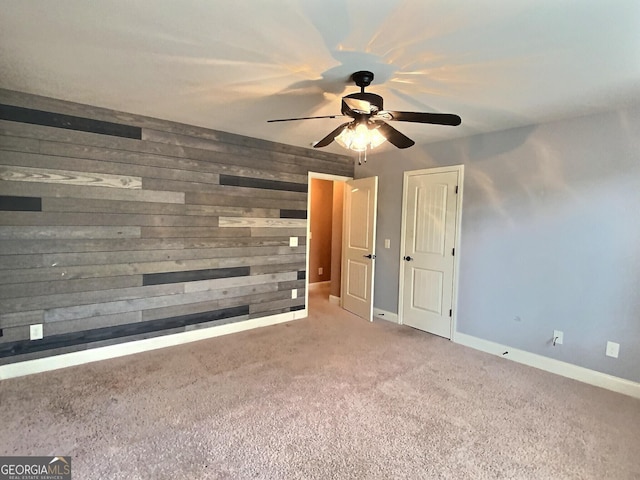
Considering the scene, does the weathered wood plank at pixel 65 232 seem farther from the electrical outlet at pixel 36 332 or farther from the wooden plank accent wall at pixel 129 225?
the electrical outlet at pixel 36 332

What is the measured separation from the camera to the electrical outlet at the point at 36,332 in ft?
9.46

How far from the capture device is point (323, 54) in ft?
6.56

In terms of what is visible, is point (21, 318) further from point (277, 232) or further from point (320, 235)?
point (320, 235)

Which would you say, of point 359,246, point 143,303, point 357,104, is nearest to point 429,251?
point 359,246

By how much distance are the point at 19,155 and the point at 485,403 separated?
4.19 m

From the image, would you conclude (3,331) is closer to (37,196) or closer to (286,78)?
(37,196)

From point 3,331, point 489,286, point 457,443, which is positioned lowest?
point 457,443

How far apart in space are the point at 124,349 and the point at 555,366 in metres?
4.10

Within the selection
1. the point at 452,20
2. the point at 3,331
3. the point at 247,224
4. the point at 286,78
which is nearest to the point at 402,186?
the point at 247,224

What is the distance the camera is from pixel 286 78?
2346 millimetres

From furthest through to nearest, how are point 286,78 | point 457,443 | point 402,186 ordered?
→ point 402,186, point 286,78, point 457,443

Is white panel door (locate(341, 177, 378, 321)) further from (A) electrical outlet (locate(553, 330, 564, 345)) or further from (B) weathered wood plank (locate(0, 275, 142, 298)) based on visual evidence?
(B) weathered wood plank (locate(0, 275, 142, 298))

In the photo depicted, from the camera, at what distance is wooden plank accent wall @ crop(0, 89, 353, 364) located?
2.81 metres

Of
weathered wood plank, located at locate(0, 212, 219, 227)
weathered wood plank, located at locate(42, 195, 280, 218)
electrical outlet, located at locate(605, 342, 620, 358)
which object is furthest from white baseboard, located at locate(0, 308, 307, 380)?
electrical outlet, located at locate(605, 342, 620, 358)
